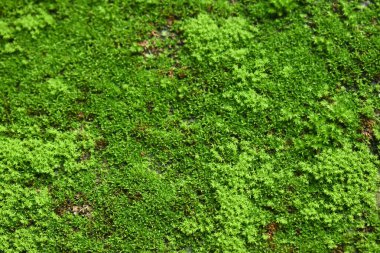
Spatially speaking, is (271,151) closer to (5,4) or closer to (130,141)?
(130,141)

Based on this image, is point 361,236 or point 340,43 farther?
point 340,43

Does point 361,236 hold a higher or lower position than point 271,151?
lower

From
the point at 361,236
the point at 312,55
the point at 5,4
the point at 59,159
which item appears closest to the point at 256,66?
the point at 312,55

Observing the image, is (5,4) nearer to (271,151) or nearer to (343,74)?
(271,151)

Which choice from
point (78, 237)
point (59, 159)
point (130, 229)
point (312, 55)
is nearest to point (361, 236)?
point (312, 55)

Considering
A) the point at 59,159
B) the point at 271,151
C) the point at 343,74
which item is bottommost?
the point at 59,159

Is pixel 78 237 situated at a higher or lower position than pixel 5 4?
lower
